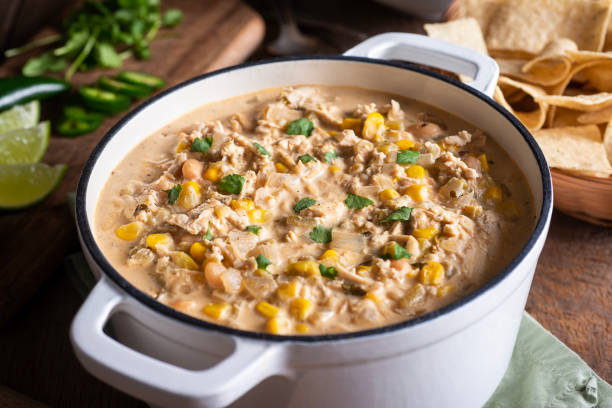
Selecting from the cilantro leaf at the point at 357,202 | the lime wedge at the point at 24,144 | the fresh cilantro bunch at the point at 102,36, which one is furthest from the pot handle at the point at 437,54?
the fresh cilantro bunch at the point at 102,36

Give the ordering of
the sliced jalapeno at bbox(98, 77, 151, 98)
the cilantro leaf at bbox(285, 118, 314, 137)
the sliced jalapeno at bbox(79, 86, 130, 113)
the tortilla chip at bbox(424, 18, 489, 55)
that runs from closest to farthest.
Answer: the cilantro leaf at bbox(285, 118, 314, 137), the tortilla chip at bbox(424, 18, 489, 55), the sliced jalapeno at bbox(79, 86, 130, 113), the sliced jalapeno at bbox(98, 77, 151, 98)

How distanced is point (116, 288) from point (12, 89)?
3.03 m

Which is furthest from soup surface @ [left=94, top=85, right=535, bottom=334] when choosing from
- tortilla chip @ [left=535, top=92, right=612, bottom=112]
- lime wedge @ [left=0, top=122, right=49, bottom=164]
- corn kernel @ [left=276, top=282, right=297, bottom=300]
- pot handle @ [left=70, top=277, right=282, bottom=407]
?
lime wedge @ [left=0, top=122, right=49, bottom=164]

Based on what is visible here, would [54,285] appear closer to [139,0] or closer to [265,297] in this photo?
[265,297]

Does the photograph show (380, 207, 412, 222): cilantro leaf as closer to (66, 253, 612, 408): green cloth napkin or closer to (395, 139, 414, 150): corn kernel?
(395, 139, 414, 150): corn kernel

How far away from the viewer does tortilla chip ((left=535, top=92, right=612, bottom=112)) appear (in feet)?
12.2

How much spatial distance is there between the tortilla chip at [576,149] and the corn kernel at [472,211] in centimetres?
98

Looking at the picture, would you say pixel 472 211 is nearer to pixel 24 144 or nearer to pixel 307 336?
pixel 307 336

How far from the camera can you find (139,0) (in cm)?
538

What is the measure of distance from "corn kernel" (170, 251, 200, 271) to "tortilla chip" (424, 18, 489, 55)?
2.49 meters

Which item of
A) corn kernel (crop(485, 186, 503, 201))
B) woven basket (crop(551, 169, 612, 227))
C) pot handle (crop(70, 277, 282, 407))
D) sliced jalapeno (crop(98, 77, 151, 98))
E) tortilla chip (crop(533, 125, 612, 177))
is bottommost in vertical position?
sliced jalapeno (crop(98, 77, 151, 98))

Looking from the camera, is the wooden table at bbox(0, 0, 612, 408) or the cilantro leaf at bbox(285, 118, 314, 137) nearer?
the wooden table at bbox(0, 0, 612, 408)

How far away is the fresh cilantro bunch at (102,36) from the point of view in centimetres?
512

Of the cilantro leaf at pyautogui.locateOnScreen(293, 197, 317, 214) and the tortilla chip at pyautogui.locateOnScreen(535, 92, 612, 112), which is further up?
the cilantro leaf at pyautogui.locateOnScreen(293, 197, 317, 214)
